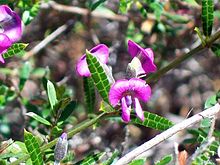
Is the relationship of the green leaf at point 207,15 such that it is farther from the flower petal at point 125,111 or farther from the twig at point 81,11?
the twig at point 81,11

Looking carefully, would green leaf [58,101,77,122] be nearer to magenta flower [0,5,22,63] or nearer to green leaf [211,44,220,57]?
magenta flower [0,5,22,63]

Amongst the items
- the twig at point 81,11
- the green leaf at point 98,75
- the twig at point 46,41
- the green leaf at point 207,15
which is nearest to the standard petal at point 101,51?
the green leaf at point 98,75

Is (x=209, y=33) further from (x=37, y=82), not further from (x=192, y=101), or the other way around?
(x=192, y=101)

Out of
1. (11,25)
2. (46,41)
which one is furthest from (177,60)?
(46,41)

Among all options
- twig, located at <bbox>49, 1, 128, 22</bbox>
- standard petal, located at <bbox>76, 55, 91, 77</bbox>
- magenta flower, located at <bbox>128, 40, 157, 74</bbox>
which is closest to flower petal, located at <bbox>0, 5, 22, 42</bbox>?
standard petal, located at <bbox>76, 55, 91, 77</bbox>

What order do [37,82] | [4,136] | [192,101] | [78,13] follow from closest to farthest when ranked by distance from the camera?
[4,136] → [78,13] → [37,82] → [192,101]

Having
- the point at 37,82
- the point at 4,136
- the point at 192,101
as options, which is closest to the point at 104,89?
the point at 4,136
